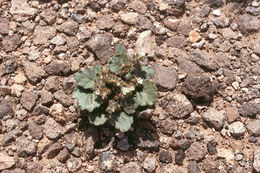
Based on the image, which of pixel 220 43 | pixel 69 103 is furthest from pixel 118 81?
pixel 220 43

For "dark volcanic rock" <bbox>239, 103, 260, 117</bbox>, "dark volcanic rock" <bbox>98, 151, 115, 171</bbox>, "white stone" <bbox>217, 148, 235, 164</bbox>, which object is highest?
"dark volcanic rock" <bbox>239, 103, 260, 117</bbox>

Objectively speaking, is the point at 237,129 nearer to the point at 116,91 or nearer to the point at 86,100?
the point at 116,91

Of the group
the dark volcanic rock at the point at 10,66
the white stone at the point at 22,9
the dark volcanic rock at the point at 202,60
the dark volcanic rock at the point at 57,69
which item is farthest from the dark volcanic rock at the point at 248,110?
the white stone at the point at 22,9

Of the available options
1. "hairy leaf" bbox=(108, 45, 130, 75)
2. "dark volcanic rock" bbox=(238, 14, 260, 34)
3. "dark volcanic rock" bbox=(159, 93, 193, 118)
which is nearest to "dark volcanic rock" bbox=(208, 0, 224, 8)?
"dark volcanic rock" bbox=(238, 14, 260, 34)

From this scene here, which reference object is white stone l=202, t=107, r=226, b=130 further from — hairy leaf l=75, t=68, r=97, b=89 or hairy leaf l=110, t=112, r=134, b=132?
hairy leaf l=75, t=68, r=97, b=89

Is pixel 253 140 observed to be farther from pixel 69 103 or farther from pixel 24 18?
pixel 24 18

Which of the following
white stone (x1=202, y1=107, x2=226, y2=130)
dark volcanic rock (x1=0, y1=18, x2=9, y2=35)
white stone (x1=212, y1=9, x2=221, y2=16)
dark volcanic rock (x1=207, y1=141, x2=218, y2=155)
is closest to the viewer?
dark volcanic rock (x1=207, y1=141, x2=218, y2=155)

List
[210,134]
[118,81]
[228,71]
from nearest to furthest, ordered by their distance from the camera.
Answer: [118,81], [210,134], [228,71]
